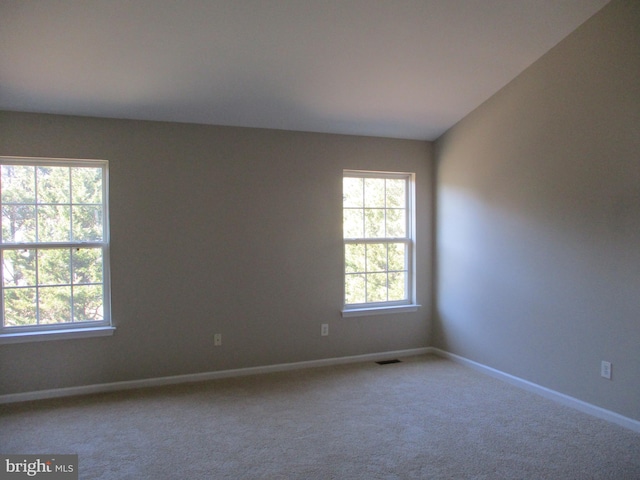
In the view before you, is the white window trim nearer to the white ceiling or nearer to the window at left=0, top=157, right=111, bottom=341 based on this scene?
the window at left=0, top=157, right=111, bottom=341

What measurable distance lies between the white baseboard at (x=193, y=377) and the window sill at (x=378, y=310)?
426 mm

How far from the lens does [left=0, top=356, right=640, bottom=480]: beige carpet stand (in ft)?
7.98

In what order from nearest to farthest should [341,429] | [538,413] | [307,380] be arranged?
[341,429] < [538,413] < [307,380]

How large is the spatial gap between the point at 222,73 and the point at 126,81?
702 millimetres

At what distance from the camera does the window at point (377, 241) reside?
453cm

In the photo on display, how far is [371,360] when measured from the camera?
4.51 meters

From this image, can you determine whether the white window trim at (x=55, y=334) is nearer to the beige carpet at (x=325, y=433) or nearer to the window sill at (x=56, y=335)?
the window sill at (x=56, y=335)

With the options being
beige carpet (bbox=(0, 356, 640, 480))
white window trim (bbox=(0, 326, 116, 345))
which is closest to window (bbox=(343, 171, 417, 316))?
beige carpet (bbox=(0, 356, 640, 480))

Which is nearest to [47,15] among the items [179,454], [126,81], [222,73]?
[126,81]

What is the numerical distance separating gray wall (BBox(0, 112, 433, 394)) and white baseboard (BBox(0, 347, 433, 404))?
48 millimetres

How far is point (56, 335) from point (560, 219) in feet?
13.3

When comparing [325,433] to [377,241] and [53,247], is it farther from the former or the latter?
[53,247]

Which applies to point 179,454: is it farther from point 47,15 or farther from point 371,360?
point 47,15

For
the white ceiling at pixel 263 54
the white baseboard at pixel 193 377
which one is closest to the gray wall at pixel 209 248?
the white baseboard at pixel 193 377
